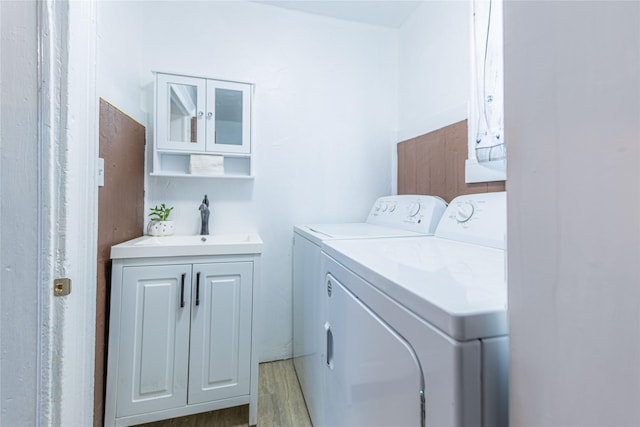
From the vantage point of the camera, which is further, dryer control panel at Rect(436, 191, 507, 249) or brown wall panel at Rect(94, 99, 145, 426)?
brown wall panel at Rect(94, 99, 145, 426)

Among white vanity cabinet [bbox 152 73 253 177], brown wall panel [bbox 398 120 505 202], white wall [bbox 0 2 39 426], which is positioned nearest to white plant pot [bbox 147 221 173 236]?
white vanity cabinet [bbox 152 73 253 177]

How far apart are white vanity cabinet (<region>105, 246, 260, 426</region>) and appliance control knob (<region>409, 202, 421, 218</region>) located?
91cm

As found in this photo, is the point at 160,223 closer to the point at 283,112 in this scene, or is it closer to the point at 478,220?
the point at 283,112

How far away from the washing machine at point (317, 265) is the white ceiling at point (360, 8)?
1.36m

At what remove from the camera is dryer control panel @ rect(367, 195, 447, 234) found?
59.5 inches

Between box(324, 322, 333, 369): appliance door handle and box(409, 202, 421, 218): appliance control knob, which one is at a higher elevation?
box(409, 202, 421, 218): appliance control knob

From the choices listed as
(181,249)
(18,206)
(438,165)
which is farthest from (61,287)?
(438,165)

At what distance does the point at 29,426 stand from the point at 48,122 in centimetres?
89

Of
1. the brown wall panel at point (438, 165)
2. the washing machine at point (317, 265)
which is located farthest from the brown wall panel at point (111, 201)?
the brown wall panel at point (438, 165)

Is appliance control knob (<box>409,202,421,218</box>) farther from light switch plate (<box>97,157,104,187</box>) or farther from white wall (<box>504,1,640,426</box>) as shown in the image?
light switch plate (<box>97,157,104,187</box>)

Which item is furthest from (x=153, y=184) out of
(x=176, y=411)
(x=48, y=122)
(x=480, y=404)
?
(x=480, y=404)

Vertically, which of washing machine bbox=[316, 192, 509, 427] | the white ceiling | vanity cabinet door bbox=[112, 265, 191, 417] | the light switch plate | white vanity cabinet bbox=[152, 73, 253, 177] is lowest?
vanity cabinet door bbox=[112, 265, 191, 417]

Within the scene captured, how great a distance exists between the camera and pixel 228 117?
5.98 ft

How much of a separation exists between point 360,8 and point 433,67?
0.70 m
